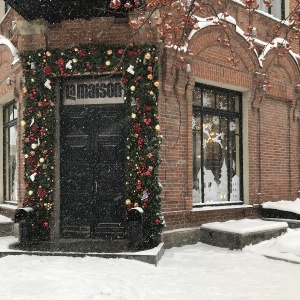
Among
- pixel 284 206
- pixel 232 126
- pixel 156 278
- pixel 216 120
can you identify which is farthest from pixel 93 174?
pixel 284 206

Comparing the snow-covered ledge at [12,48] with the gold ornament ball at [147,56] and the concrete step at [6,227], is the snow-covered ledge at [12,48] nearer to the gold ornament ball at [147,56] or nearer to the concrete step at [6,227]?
the gold ornament ball at [147,56]

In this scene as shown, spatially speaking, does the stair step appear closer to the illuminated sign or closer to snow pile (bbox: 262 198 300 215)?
the illuminated sign

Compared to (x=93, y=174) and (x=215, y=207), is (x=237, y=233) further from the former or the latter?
(x=93, y=174)

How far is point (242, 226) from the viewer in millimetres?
8453

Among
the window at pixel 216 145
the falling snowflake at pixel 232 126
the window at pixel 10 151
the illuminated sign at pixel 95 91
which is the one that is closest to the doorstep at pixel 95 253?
the window at pixel 216 145

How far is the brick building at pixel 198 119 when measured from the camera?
8.30 metres

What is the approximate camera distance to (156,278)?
234 inches

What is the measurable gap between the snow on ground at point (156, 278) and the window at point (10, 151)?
3.44 m

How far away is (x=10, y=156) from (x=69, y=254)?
16.8 feet

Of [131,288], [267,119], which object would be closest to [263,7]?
[267,119]

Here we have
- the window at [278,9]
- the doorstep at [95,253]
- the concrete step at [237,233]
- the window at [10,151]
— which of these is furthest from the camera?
the window at [278,9]

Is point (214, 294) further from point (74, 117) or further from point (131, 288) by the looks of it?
point (74, 117)

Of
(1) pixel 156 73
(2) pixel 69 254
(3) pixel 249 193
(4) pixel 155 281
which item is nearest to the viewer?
(4) pixel 155 281

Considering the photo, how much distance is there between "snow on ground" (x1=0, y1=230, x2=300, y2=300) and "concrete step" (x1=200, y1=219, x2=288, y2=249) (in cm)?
47
